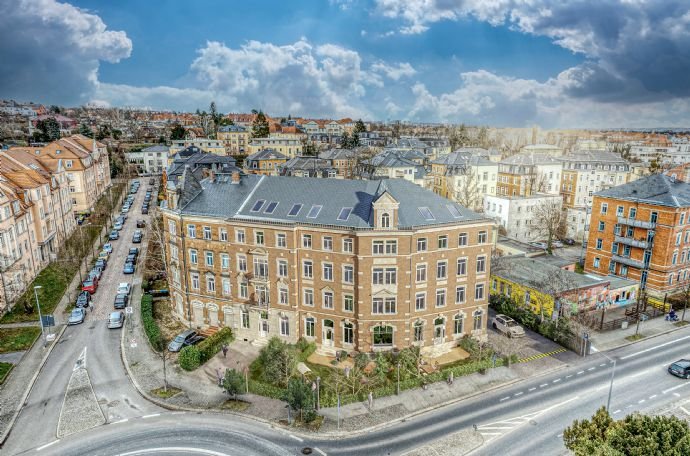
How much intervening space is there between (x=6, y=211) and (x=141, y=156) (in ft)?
370

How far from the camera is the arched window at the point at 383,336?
46.6 metres

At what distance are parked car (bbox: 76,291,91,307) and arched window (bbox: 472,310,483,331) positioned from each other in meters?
49.8

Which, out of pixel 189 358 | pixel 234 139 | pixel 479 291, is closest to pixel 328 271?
pixel 189 358

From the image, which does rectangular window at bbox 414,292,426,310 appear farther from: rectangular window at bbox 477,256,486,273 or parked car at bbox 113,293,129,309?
parked car at bbox 113,293,129,309

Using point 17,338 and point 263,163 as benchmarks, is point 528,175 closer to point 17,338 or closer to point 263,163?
point 263,163

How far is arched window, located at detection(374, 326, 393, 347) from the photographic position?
153 ft

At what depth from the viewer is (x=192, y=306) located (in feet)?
177

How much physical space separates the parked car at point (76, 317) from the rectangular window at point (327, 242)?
33.0 m

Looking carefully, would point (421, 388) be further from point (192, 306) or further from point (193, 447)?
point (192, 306)

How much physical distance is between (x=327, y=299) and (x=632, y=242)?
48404 millimetres

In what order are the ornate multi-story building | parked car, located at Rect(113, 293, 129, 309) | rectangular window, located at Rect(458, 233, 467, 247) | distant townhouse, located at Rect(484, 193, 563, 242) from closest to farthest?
the ornate multi-story building, rectangular window, located at Rect(458, 233, 467, 247), parked car, located at Rect(113, 293, 129, 309), distant townhouse, located at Rect(484, 193, 563, 242)

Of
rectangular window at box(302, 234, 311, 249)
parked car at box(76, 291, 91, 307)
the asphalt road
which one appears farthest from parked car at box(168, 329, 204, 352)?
parked car at box(76, 291, 91, 307)

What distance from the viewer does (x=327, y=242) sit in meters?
46.5

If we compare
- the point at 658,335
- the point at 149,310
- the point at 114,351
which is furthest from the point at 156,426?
the point at 658,335
